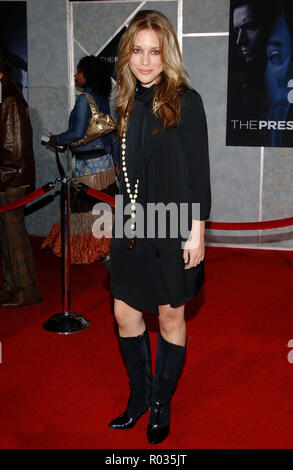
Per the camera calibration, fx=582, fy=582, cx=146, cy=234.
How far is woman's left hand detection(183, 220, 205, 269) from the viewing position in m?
2.31

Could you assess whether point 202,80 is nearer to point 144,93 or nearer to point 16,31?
point 16,31

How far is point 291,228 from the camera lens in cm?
615

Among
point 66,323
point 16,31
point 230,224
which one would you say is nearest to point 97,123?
point 230,224

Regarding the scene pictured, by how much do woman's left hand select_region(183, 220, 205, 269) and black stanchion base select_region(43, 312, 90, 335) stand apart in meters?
1.74

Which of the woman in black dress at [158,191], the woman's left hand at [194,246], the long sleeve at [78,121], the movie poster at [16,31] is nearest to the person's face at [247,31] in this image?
the long sleeve at [78,121]

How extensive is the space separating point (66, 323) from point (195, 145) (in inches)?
82.3

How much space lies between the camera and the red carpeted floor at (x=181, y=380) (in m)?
2.65

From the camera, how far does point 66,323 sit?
13.0 ft

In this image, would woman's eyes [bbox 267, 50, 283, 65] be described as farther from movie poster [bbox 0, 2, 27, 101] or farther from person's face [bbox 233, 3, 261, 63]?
movie poster [bbox 0, 2, 27, 101]
